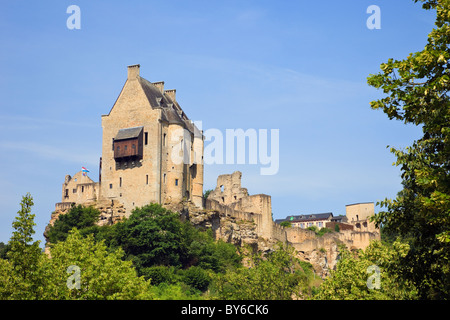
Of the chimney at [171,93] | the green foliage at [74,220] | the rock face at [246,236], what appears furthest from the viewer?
the chimney at [171,93]

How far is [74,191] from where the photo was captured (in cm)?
9125

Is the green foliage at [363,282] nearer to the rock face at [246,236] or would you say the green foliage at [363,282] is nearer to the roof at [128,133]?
the rock face at [246,236]

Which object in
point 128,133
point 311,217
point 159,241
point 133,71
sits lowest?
point 159,241

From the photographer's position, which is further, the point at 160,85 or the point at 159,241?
the point at 160,85

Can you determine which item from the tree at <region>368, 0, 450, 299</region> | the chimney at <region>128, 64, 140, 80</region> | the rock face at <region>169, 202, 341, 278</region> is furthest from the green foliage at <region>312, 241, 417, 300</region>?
the chimney at <region>128, 64, 140, 80</region>

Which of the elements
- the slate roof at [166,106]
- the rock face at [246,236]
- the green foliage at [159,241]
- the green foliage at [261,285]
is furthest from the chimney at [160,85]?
the green foliage at [261,285]

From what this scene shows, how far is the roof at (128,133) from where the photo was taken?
243ft

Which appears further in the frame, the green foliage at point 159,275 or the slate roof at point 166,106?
the slate roof at point 166,106

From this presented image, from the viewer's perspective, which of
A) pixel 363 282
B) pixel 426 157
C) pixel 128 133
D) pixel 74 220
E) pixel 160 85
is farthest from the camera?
pixel 160 85

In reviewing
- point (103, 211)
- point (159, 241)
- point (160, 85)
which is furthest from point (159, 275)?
point (160, 85)

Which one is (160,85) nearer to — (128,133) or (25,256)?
(128,133)

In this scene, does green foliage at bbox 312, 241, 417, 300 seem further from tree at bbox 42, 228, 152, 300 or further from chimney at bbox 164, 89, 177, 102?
chimney at bbox 164, 89, 177, 102

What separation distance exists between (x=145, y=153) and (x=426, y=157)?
52329mm

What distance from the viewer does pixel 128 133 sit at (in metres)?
74.8
